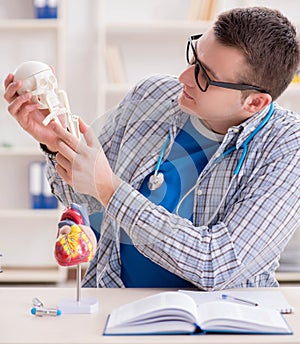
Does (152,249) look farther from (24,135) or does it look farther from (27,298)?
(24,135)

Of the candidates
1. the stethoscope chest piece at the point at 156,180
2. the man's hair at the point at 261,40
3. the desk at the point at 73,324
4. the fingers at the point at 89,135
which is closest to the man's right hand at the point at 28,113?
the fingers at the point at 89,135

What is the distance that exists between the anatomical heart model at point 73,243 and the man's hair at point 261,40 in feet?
1.89

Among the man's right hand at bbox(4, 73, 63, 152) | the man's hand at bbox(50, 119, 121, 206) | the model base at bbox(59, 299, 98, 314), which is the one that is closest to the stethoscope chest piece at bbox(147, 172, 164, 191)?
the man's hand at bbox(50, 119, 121, 206)

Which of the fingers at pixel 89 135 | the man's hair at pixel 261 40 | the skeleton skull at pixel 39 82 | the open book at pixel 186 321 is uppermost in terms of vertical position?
the man's hair at pixel 261 40

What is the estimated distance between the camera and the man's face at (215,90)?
6.01ft

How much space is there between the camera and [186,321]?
Result: 4.85 ft

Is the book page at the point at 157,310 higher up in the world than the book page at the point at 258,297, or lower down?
higher up

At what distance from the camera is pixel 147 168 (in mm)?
1891

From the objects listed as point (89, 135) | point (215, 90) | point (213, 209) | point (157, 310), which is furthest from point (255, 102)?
point (157, 310)

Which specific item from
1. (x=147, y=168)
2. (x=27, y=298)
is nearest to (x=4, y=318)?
(x=27, y=298)

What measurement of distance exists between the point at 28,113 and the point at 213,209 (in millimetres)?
515

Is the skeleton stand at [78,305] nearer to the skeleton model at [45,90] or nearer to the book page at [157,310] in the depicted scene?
the book page at [157,310]

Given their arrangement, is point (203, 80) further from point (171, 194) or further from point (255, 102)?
point (171, 194)

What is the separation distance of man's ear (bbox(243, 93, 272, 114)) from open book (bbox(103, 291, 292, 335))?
23.1 inches
